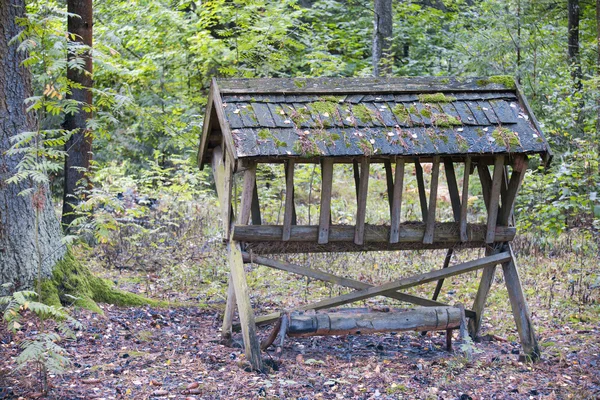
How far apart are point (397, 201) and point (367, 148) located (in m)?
0.85

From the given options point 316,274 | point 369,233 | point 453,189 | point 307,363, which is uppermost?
point 453,189

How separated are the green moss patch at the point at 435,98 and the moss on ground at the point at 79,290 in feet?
14.5

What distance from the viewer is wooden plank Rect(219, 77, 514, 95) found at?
22.7 feet

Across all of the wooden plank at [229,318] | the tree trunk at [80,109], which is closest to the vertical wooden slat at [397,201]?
the wooden plank at [229,318]

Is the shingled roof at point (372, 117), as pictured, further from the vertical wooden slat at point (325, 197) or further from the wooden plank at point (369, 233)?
the wooden plank at point (369, 233)

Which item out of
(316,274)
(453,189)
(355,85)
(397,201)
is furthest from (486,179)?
(316,274)

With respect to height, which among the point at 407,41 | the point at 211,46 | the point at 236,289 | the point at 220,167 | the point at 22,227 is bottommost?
the point at 236,289

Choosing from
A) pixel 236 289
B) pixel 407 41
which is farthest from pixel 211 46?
pixel 407 41

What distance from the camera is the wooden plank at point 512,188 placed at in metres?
6.93

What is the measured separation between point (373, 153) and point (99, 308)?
3968 millimetres

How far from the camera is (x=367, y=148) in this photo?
6371 millimetres

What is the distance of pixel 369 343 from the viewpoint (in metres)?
7.77

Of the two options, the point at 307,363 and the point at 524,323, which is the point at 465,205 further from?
the point at 307,363

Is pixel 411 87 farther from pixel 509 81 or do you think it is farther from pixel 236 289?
pixel 236 289
